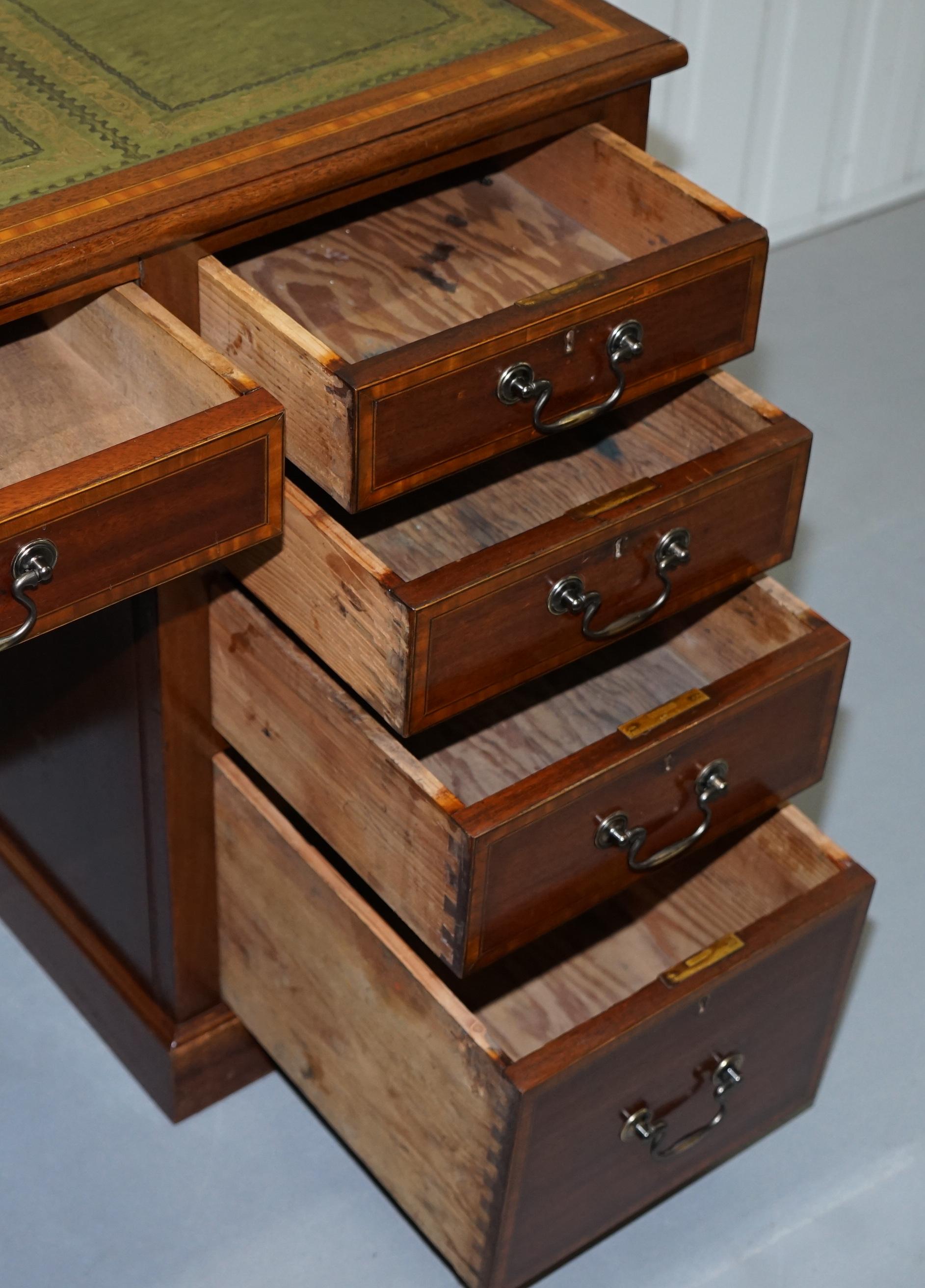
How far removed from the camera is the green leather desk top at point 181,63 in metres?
1.32

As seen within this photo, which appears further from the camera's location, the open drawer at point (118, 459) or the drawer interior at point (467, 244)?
the drawer interior at point (467, 244)

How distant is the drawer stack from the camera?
1.27 metres

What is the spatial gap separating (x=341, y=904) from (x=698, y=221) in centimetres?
59

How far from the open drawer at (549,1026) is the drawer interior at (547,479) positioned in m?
0.25

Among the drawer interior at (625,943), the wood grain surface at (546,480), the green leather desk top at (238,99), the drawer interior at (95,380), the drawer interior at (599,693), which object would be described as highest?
the green leather desk top at (238,99)

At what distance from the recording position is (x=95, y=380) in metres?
1.32

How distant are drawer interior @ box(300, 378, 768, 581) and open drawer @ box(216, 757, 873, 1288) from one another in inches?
9.7

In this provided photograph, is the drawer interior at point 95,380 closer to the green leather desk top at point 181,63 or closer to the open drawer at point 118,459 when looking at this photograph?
the open drawer at point 118,459

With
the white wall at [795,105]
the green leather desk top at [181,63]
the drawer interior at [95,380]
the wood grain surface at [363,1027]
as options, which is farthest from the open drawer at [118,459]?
the white wall at [795,105]

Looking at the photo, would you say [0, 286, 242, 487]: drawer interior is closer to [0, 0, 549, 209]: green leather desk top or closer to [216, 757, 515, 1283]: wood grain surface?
[0, 0, 549, 209]: green leather desk top

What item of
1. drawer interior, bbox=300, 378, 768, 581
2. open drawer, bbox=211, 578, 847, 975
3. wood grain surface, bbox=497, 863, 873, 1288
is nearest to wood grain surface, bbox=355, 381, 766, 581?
drawer interior, bbox=300, 378, 768, 581

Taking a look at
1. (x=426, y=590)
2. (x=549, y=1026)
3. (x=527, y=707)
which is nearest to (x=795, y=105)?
(x=527, y=707)

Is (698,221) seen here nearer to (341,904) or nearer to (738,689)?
(738,689)

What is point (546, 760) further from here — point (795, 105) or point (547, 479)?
point (795, 105)
